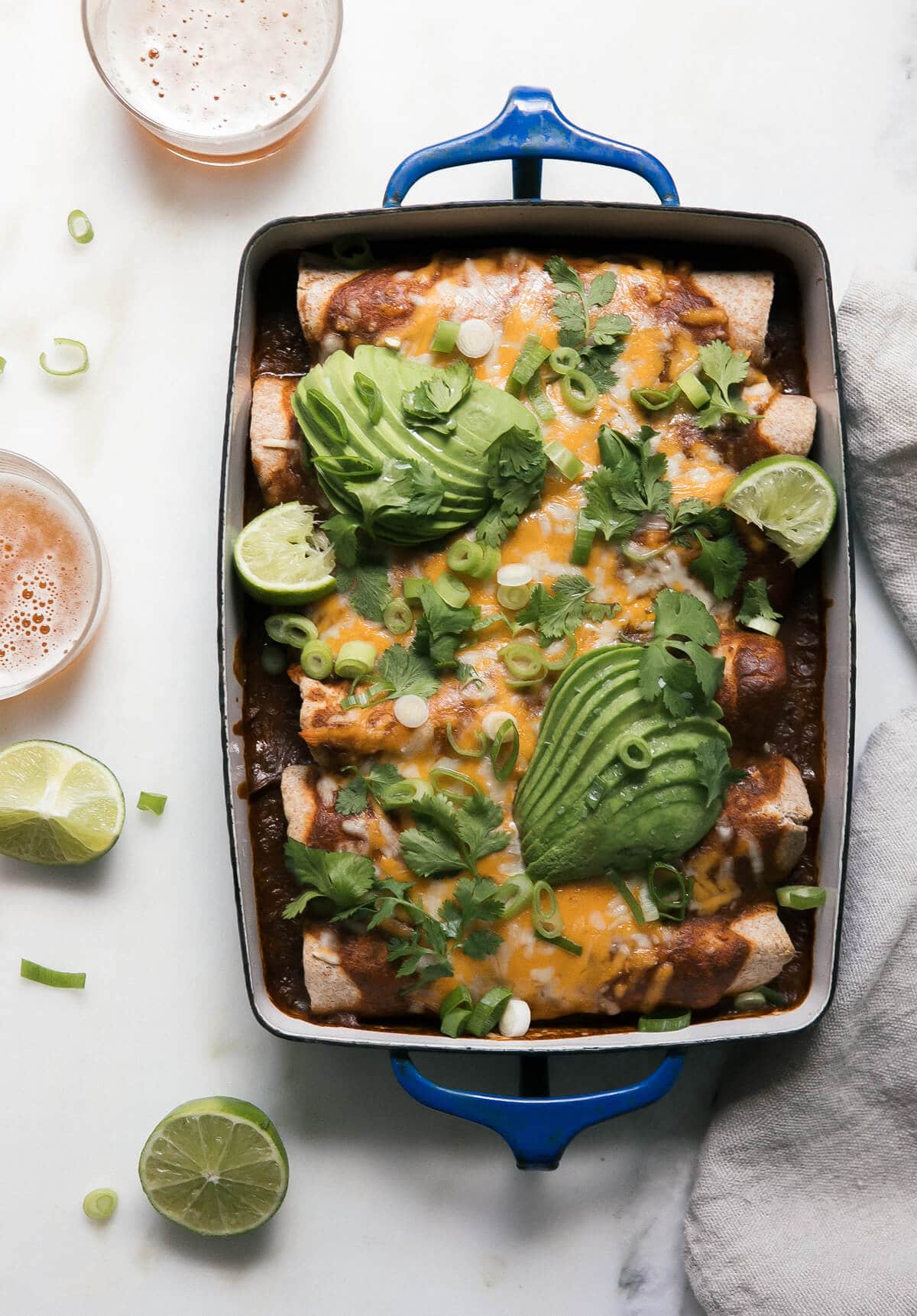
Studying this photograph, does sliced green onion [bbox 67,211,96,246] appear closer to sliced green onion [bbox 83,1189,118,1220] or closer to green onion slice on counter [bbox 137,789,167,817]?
green onion slice on counter [bbox 137,789,167,817]

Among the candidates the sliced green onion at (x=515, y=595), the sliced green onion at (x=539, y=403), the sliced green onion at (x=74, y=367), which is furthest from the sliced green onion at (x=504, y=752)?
the sliced green onion at (x=74, y=367)

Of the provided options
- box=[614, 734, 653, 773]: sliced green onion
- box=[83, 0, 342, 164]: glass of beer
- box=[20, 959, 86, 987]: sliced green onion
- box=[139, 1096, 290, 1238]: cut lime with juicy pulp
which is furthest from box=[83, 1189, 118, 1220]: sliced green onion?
box=[83, 0, 342, 164]: glass of beer

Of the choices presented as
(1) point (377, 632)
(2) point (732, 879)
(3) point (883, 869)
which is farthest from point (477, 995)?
(3) point (883, 869)

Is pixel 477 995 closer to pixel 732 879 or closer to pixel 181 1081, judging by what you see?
pixel 732 879

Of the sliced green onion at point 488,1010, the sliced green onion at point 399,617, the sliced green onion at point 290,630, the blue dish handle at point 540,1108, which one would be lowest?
the blue dish handle at point 540,1108

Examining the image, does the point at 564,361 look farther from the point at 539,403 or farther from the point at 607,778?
the point at 607,778

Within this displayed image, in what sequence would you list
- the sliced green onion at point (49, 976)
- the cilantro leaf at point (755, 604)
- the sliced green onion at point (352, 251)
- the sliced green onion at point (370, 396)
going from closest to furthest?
the sliced green onion at point (370, 396) → the cilantro leaf at point (755, 604) → the sliced green onion at point (352, 251) → the sliced green onion at point (49, 976)

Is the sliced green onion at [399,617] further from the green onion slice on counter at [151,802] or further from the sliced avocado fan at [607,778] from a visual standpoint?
the green onion slice on counter at [151,802]
